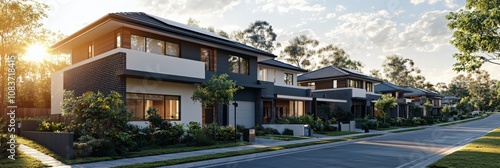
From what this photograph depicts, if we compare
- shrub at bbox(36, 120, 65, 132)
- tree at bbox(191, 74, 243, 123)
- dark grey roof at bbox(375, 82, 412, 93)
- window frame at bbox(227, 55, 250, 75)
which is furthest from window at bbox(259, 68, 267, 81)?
dark grey roof at bbox(375, 82, 412, 93)

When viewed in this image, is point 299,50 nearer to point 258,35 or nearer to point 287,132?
point 258,35

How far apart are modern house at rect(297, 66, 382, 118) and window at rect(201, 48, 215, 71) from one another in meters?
20.4

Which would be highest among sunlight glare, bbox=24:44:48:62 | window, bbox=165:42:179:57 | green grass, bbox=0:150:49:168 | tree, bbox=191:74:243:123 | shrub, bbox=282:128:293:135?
sunlight glare, bbox=24:44:48:62

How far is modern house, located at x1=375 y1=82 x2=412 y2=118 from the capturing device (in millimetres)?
57594

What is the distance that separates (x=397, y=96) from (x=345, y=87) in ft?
68.8

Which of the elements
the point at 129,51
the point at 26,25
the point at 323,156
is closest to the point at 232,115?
the point at 129,51

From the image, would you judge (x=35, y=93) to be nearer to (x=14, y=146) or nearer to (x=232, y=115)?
(x=232, y=115)

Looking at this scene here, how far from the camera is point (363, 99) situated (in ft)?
150

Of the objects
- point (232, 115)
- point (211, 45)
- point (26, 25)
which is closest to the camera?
point (211, 45)

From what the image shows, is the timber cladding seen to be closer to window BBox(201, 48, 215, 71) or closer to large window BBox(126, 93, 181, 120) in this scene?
large window BBox(126, 93, 181, 120)

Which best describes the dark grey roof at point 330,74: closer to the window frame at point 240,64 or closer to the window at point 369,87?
the window at point 369,87

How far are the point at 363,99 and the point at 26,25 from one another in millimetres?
37684

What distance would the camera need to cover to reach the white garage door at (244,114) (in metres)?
25.3

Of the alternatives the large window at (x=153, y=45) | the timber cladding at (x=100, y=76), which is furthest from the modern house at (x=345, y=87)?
the timber cladding at (x=100, y=76)
